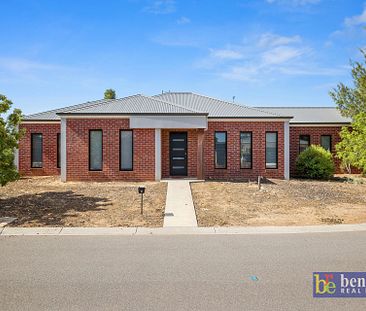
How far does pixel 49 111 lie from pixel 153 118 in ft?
30.3

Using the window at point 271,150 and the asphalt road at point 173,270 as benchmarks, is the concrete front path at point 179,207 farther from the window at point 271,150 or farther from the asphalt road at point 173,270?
the window at point 271,150

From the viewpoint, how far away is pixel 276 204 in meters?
11.8

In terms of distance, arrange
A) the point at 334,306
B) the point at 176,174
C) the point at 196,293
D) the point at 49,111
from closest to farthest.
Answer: the point at 334,306 < the point at 196,293 < the point at 176,174 < the point at 49,111

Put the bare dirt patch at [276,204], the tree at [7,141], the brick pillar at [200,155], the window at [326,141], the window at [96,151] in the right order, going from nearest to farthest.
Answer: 1. the bare dirt patch at [276,204]
2. the tree at [7,141]
3. the window at [96,151]
4. the brick pillar at [200,155]
5. the window at [326,141]

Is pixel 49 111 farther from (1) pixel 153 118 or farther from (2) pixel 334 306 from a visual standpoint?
(2) pixel 334 306

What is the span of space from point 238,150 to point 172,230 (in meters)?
11.1

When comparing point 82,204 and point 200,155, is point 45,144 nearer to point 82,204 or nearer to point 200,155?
point 200,155

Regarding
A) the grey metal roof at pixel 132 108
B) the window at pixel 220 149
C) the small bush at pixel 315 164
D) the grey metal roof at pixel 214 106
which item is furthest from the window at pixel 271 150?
the grey metal roof at pixel 132 108

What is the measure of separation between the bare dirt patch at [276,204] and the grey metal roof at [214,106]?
4204 millimetres

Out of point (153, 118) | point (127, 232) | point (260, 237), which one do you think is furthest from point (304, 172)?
point (127, 232)

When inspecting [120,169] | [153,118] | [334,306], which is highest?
[153,118]

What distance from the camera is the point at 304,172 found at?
2030 cm

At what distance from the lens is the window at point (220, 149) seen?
62.1 ft

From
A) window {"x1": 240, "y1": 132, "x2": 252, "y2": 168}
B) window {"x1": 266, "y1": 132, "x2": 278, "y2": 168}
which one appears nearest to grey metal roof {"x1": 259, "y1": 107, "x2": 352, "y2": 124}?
window {"x1": 266, "y1": 132, "x2": 278, "y2": 168}
